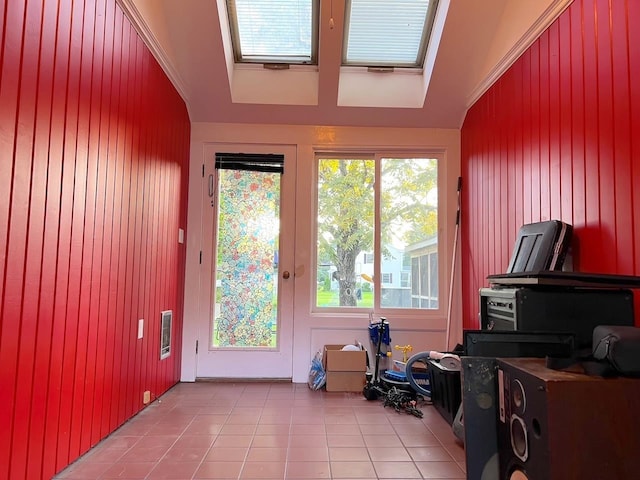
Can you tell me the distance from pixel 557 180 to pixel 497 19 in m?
1.48

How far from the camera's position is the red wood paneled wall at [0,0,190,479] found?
142 centimetres

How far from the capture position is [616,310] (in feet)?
5.19

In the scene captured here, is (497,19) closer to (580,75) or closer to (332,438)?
(580,75)

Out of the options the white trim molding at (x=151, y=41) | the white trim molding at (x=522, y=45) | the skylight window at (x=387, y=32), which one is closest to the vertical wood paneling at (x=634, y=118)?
the white trim molding at (x=522, y=45)

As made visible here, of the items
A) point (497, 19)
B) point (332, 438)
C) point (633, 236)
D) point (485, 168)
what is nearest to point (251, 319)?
point (332, 438)

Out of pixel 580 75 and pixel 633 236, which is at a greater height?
pixel 580 75

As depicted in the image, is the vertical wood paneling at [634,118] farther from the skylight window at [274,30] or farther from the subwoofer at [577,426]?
the skylight window at [274,30]

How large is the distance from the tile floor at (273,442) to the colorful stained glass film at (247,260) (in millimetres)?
663

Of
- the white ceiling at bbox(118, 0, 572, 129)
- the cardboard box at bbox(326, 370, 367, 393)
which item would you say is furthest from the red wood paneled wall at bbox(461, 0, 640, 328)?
the cardboard box at bbox(326, 370, 367, 393)

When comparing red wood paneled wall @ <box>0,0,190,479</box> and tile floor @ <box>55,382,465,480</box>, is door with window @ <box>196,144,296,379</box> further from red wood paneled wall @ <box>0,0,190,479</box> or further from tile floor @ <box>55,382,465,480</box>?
red wood paneled wall @ <box>0,0,190,479</box>

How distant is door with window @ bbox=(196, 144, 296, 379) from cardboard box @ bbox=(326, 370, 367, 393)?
0.48 metres

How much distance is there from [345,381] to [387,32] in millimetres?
2950

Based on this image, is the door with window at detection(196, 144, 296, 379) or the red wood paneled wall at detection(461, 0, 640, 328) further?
the door with window at detection(196, 144, 296, 379)

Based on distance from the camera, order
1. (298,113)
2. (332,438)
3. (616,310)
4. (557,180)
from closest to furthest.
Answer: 1. (616,310)
2. (557,180)
3. (332,438)
4. (298,113)
